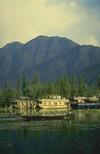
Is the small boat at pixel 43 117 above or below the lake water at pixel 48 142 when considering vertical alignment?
above

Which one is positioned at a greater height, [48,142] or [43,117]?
[43,117]

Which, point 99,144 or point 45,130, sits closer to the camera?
point 99,144

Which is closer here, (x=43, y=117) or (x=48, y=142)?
(x=48, y=142)

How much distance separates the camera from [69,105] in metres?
195

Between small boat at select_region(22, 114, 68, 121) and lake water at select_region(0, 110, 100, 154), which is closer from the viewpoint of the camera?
lake water at select_region(0, 110, 100, 154)

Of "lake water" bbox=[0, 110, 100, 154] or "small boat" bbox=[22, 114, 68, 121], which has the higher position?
"small boat" bbox=[22, 114, 68, 121]

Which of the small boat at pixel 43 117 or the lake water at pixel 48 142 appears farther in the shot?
the small boat at pixel 43 117

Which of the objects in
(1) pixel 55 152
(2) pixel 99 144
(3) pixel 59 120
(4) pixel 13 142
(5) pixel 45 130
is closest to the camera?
(1) pixel 55 152

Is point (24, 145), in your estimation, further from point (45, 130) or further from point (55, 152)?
point (45, 130)

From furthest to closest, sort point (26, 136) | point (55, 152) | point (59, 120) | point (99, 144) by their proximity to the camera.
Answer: point (59, 120) → point (26, 136) → point (99, 144) → point (55, 152)

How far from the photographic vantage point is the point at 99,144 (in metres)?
62.1

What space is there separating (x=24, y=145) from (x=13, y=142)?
4.20 meters

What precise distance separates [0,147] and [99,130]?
81.4ft

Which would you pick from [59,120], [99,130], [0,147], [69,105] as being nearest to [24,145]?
[0,147]
